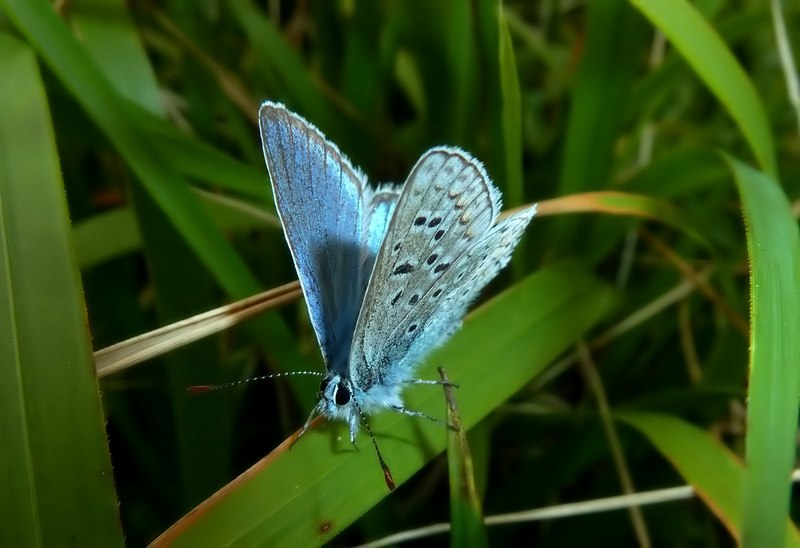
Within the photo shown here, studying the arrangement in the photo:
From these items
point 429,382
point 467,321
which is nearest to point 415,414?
point 429,382

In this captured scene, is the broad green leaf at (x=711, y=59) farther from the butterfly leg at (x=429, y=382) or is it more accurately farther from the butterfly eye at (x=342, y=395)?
the butterfly eye at (x=342, y=395)

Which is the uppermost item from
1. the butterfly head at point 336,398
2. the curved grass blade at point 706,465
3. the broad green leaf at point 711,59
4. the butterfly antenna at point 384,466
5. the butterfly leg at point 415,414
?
the broad green leaf at point 711,59

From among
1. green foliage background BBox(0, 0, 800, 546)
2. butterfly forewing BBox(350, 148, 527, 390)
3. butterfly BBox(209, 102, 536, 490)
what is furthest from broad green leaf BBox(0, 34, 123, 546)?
butterfly forewing BBox(350, 148, 527, 390)

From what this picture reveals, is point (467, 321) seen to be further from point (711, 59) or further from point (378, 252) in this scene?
point (711, 59)

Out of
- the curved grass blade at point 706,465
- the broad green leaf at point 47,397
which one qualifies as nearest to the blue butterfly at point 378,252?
the broad green leaf at point 47,397

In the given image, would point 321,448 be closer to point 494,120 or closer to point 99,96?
point 99,96

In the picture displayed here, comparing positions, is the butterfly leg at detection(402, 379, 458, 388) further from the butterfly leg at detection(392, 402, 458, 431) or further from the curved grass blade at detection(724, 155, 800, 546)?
the curved grass blade at detection(724, 155, 800, 546)
